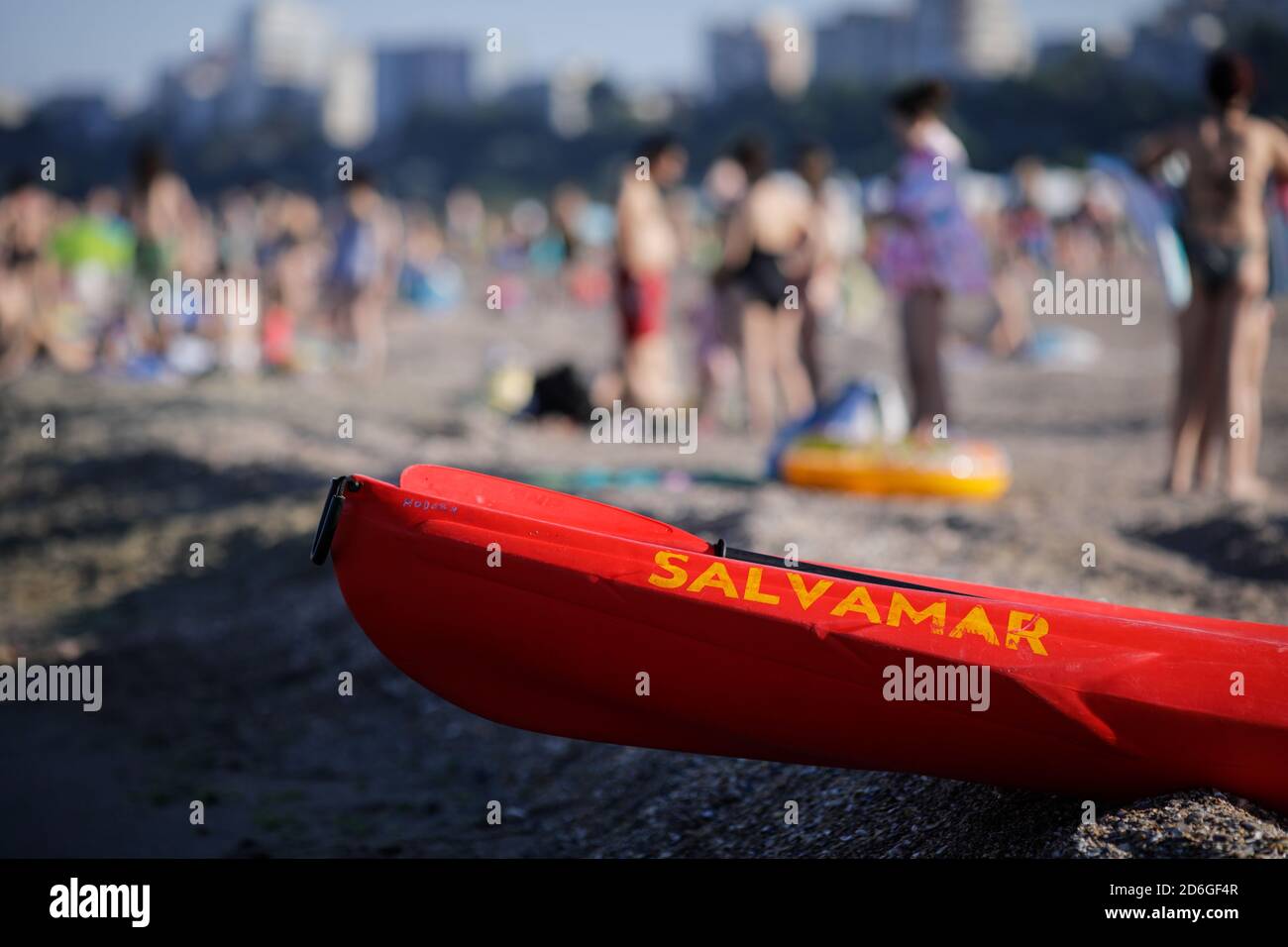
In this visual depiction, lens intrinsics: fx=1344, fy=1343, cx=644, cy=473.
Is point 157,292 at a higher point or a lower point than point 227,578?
higher

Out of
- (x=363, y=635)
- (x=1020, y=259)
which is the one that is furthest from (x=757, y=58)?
(x=363, y=635)

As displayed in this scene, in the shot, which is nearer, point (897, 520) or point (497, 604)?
point (497, 604)

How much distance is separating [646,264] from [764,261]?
0.90 m

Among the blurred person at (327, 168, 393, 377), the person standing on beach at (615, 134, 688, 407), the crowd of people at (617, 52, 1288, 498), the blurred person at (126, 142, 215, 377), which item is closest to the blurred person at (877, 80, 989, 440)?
the crowd of people at (617, 52, 1288, 498)

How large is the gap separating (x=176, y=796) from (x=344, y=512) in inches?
56.5

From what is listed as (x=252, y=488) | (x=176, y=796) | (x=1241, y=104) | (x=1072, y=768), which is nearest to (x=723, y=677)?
(x=1072, y=768)

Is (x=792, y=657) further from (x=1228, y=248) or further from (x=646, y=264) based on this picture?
(x=646, y=264)

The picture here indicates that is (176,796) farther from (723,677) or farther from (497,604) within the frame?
(723,677)

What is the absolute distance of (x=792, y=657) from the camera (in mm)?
2805

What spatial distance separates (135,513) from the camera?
7.43 m

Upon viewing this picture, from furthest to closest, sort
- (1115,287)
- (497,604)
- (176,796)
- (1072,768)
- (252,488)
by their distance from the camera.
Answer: (1115,287), (252,488), (176,796), (497,604), (1072,768)

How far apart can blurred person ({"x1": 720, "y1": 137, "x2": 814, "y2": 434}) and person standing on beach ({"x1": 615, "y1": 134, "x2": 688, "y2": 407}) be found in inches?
20.0

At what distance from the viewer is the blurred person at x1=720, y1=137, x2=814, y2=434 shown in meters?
8.27

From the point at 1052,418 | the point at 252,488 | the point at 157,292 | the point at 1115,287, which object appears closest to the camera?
the point at 252,488
